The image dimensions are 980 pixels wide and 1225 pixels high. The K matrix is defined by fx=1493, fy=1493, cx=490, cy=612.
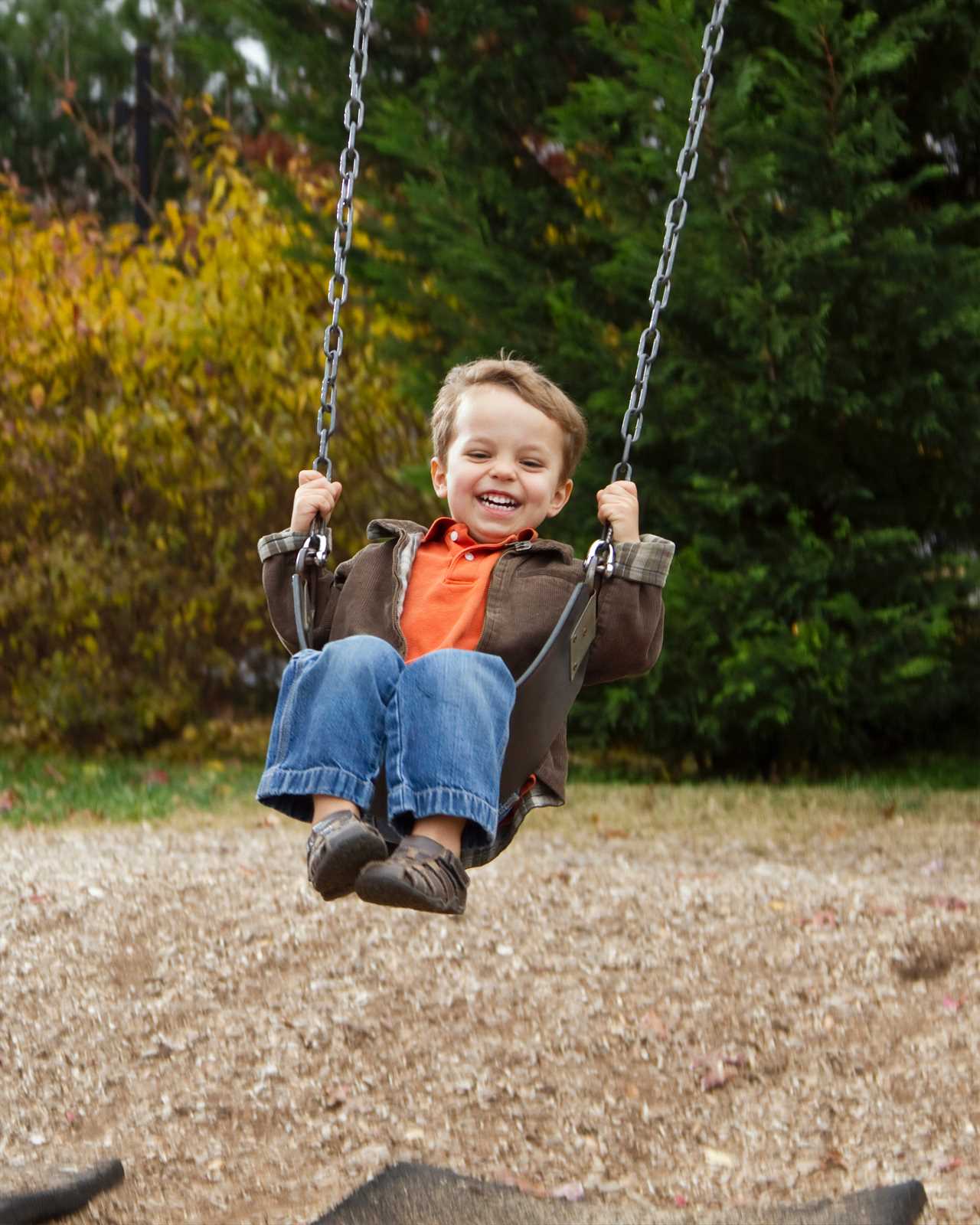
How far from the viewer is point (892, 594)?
6754mm

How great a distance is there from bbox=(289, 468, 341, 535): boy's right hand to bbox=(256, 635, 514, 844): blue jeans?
15.1 inches

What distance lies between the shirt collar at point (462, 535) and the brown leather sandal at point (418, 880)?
2.21ft

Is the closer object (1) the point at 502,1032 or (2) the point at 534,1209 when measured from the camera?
(2) the point at 534,1209

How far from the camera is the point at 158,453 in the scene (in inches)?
326

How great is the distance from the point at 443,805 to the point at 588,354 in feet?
13.7

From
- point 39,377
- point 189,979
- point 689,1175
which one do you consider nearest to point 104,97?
point 39,377

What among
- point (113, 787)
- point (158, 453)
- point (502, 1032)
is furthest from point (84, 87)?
point (502, 1032)

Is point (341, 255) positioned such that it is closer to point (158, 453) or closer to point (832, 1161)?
point (832, 1161)

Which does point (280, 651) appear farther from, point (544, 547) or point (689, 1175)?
point (544, 547)

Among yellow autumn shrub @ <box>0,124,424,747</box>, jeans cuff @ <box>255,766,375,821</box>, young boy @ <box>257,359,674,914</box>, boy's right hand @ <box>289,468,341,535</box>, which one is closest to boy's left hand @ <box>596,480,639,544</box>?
young boy @ <box>257,359,674,914</box>

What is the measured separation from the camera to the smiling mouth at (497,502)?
307 centimetres

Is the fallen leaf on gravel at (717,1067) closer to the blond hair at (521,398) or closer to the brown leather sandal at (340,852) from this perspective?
the blond hair at (521,398)

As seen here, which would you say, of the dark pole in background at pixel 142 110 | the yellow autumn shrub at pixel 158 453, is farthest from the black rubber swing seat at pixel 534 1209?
the dark pole in background at pixel 142 110

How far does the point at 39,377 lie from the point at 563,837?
3968 mm
